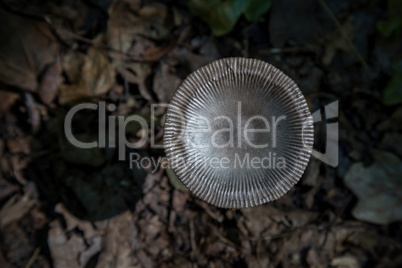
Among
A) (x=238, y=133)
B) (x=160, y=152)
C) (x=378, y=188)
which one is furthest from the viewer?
(x=160, y=152)

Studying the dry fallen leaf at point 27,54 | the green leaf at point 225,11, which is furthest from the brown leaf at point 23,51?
the green leaf at point 225,11

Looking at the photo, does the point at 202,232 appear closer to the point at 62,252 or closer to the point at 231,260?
the point at 231,260

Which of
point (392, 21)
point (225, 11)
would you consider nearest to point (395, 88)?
point (392, 21)

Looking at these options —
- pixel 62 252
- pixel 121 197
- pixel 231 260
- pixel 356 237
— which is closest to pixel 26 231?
pixel 62 252

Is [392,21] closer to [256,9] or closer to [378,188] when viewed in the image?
[256,9]

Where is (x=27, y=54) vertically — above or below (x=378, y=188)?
above
